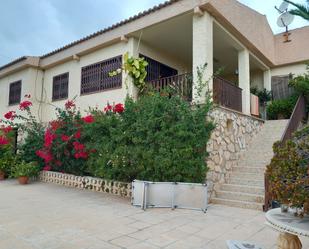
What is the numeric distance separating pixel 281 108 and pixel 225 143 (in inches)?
217

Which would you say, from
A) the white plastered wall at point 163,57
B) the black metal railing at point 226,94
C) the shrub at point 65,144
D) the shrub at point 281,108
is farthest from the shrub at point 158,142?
the shrub at point 281,108

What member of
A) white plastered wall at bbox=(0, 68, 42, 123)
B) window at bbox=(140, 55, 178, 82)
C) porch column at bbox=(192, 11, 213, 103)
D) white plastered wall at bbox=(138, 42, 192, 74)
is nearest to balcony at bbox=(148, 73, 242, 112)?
porch column at bbox=(192, 11, 213, 103)

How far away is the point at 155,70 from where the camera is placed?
1161cm

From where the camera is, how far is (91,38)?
11.7m

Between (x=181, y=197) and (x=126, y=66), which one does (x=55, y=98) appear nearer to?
(x=126, y=66)

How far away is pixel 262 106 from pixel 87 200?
10.1 meters

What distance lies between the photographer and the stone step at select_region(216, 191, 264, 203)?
7095mm

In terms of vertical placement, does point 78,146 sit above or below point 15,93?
below

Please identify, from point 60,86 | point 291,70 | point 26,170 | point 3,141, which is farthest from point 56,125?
point 291,70

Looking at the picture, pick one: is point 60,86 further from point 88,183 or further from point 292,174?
point 292,174

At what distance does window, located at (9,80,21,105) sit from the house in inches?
2.2

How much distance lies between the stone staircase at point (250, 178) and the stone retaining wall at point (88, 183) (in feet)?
8.90

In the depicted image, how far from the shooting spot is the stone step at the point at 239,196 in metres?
7.10

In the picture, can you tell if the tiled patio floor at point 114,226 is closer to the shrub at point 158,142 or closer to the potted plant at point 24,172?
the shrub at point 158,142
